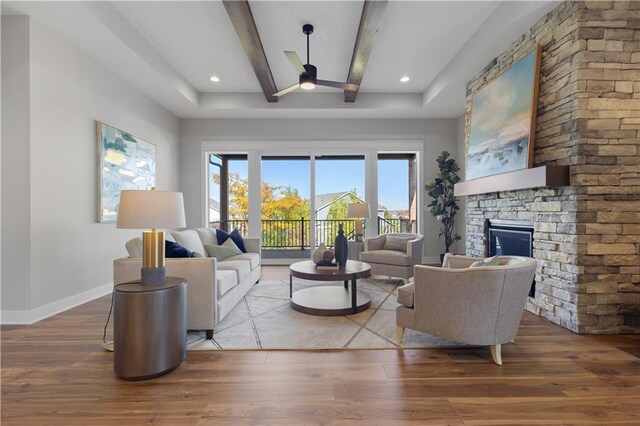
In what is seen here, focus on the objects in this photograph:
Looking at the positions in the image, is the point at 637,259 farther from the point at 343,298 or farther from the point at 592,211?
the point at 343,298

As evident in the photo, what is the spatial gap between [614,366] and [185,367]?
3.05 metres

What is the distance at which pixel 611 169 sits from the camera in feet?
8.76

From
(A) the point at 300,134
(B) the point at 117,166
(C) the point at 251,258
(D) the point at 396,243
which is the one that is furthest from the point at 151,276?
(A) the point at 300,134

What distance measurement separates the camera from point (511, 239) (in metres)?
3.66

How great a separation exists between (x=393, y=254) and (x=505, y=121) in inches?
86.7

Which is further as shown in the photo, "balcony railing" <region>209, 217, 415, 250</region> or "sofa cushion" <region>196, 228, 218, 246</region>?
"balcony railing" <region>209, 217, 415, 250</region>

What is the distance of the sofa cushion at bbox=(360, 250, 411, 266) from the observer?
14.0 ft

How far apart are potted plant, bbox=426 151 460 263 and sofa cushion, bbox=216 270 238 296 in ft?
13.3

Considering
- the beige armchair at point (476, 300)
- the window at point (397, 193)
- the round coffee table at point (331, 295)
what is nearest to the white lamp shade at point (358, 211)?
the window at point (397, 193)

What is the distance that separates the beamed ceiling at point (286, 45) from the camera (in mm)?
3096

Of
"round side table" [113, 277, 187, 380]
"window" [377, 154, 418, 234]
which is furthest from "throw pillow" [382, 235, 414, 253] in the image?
"round side table" [113, 277, 187, 380]

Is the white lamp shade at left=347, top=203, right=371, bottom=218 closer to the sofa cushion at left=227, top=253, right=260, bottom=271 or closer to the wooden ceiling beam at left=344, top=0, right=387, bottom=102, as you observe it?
the sofa cushion at left=227, top=253, right=260, bottom=271

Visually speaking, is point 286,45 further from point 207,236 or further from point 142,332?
point 142,332

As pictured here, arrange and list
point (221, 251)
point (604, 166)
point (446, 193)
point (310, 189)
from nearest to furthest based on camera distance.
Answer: point (604, 166) → point (221, 251) → point (446, 193) → point (310, 189)
